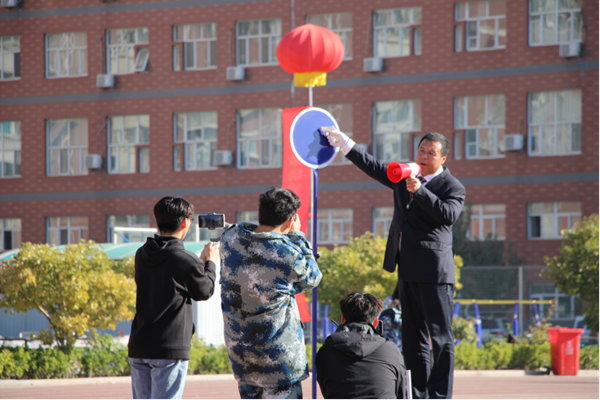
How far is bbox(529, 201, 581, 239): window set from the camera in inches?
1030

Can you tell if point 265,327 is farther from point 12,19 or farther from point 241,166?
point 12,19

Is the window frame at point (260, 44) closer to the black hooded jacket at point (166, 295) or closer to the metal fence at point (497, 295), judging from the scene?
the metal fence at point (497, 295)

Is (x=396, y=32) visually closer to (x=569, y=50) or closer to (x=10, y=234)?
(x=569, y=50)

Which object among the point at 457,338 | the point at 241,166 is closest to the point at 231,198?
the point at 241,166

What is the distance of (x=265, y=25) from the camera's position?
95.7 ft

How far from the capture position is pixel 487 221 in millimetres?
27000

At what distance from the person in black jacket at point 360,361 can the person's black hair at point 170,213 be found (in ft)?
3.66

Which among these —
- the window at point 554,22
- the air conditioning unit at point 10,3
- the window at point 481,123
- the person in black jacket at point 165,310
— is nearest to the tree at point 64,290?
the person in black jacket at point 165,310

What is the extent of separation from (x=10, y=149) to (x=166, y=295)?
29689 mm

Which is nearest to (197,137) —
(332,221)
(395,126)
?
(332,221)

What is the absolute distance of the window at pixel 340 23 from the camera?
2828 cm

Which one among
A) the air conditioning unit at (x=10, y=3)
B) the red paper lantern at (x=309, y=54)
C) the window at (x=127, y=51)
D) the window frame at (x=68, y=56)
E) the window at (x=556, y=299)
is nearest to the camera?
the red paper lantern at (x=309, y=54)

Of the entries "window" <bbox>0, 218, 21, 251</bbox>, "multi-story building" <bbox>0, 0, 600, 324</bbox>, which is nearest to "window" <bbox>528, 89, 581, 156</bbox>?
"multi-story building" <bbox>0, 0, 600, 324</bbox>

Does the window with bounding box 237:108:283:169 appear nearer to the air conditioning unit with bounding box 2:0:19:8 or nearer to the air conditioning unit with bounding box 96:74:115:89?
the air conditioning unit with bounding box 96:74:115:89
